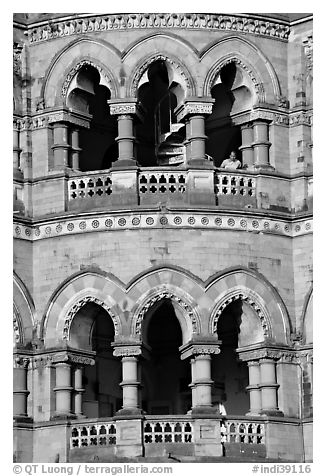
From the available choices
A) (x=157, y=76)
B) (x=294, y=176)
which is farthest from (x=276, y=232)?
(x=157, y=76)

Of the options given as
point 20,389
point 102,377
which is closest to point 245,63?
point 102,377

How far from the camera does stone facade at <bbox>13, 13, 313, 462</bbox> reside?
34250mm

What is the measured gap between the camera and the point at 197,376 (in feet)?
112

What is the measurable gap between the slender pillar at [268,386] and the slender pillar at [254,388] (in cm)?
11

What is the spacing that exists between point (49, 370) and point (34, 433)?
1.04 meters

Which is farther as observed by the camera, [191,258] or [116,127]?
[116,127]

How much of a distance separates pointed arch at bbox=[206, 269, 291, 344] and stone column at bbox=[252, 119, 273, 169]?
1979mm

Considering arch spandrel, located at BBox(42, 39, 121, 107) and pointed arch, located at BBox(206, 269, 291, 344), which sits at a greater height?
arch spandrel, located at BBox(42, 39, 121, 107)

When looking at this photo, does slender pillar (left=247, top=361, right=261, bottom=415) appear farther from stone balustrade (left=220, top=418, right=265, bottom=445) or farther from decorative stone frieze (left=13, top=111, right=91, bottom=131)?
decorative stone frieze (left=13, top=111, right=91, bottom=131)

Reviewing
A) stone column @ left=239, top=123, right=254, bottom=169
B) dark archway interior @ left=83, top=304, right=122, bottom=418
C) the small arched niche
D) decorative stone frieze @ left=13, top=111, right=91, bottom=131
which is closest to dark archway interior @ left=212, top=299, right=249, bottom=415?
the small arched niche

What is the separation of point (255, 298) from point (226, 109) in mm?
3715
